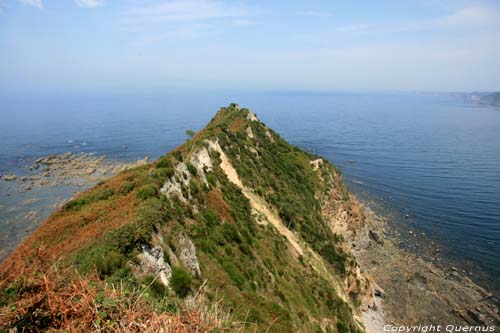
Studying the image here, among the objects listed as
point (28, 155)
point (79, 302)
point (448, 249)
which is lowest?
point (448, 249)

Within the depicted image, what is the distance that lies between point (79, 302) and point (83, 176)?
84746mm

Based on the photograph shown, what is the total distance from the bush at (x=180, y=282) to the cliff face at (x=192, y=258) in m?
0.05

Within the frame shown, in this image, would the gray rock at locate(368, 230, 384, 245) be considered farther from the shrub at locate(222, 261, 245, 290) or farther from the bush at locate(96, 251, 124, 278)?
the bush at locate(96, 251, 124, 278)

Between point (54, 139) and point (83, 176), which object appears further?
point (54, 139)

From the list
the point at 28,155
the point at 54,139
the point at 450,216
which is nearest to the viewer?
the point at 450,216

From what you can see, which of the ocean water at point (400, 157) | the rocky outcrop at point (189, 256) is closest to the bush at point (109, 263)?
the rocky outcrop at point (189, 256)

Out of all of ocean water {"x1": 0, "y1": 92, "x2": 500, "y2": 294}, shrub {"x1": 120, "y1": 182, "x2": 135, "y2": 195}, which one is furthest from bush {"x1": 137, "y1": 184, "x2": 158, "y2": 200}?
ocean water {"x1": 0, "y1": 92, "x2": 500, "y2": 294}

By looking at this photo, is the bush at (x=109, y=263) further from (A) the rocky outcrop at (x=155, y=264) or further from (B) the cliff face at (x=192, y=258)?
(A) the rocky outcrop at (x=155, y=264)

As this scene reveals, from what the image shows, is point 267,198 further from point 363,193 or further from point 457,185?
point 457,185

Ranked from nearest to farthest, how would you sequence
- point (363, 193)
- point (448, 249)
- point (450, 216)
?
point (448, 249)
point (450, 216)
point (363, 193)

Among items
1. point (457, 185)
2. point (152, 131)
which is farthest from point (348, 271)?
point (152, 131)

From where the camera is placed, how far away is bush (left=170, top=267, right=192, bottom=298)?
14195mm

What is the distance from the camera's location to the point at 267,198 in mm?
41688

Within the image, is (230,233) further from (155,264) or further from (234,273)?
(155,264)
